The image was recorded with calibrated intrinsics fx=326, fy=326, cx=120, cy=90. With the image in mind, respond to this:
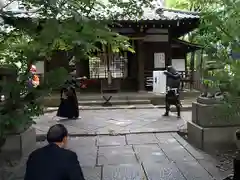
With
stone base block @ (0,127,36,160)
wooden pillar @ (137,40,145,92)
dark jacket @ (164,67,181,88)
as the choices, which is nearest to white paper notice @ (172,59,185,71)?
wooden pillar @ (137,40,145,92)

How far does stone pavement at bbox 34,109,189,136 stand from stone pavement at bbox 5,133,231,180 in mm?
584

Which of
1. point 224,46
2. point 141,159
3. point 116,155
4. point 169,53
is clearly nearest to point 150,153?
point 141,159

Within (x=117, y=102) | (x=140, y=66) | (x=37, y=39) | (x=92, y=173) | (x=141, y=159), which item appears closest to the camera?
(x=37, y=39)

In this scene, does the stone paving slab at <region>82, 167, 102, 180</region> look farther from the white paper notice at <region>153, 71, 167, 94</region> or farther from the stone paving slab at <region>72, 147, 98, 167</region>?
the white paper notice at <region>153, 71, 167, 94</region>

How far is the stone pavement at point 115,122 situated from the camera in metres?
8.96

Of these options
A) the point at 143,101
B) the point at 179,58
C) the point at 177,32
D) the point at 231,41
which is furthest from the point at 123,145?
the point at 179,58

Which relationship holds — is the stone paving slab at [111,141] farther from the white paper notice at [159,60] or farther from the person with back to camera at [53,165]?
the white paper notice at [159,60]

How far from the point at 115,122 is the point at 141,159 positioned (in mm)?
3881

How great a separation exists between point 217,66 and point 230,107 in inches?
23.5

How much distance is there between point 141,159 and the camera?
A: 6402 millimetres

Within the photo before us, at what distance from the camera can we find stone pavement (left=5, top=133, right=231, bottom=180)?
18.1ft

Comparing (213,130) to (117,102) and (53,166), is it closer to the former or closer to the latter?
(53,166)

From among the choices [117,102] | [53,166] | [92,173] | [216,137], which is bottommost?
[92,173]

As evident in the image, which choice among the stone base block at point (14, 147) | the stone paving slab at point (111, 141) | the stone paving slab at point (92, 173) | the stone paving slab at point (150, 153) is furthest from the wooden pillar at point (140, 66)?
the stone paving slab at point (92, 173)
